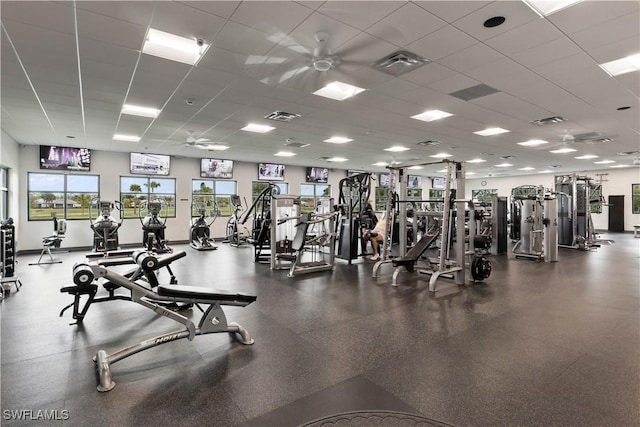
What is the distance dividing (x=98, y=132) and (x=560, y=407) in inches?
357

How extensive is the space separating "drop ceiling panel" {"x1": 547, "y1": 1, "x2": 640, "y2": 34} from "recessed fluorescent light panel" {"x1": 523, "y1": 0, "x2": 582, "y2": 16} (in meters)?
0.06

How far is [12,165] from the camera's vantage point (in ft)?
25.5

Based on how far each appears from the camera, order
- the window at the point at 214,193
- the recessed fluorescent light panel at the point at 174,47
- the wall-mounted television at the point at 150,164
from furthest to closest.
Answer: the window at the point at 214,193 < the wall-mounted television at the point at 150,164 < the recessed fluorescent light panel at the point at 174,47

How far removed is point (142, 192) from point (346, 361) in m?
10.1

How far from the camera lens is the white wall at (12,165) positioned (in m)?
7.03

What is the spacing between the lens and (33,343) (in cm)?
288

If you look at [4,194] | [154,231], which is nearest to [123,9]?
[154,231]

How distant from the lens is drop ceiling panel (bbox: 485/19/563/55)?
10.1 feet

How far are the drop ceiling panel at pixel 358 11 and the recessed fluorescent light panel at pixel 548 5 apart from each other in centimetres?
114

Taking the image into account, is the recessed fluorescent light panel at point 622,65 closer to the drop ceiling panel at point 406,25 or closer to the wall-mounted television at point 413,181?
the drop ceiling panel at point 406,25

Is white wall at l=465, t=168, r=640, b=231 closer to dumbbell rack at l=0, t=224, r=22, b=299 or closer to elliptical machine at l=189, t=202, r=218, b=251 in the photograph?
elliptical machine at l=189, t=202, r=218, b=251

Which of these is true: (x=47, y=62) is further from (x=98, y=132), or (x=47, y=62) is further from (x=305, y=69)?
(x=98, y=132)

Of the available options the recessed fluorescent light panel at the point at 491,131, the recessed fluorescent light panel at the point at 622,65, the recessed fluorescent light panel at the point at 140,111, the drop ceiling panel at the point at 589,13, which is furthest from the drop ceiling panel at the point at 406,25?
the recessed fluorescent light panel at the point at 491,131

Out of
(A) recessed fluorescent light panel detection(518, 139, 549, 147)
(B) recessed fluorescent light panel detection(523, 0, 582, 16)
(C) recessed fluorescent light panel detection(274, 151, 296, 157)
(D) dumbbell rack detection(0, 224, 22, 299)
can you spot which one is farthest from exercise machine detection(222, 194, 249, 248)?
(B) recessed fluorescent light panel detection(523, 0, 582, 16)
